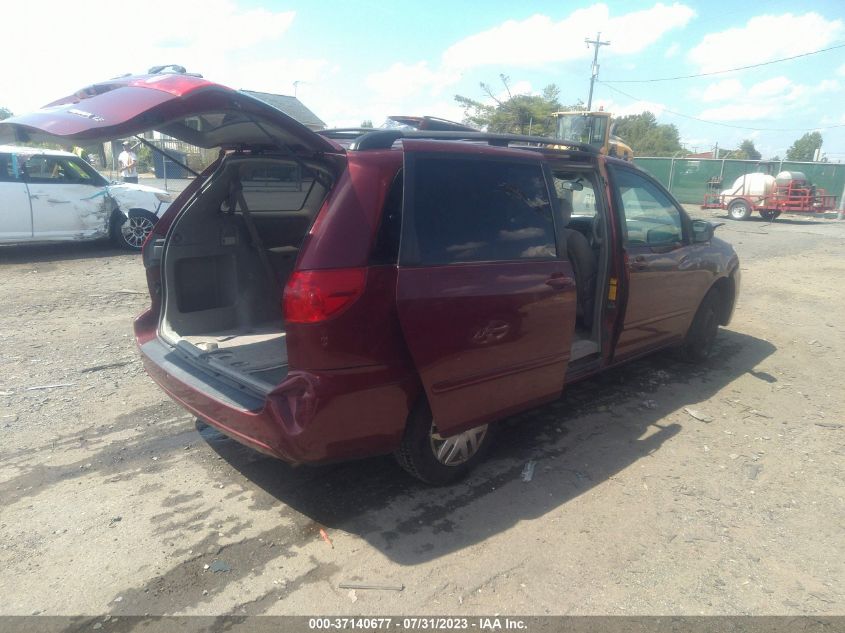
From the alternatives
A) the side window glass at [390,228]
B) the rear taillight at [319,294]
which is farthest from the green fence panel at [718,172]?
the rear taillight at [319,294]

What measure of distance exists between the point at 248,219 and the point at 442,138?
1.44m

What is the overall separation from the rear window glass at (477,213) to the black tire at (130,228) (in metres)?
9.02

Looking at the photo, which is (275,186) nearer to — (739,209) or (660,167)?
(739,209)

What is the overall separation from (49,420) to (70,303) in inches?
141

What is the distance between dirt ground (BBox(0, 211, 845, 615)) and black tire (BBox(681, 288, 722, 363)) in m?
0.47

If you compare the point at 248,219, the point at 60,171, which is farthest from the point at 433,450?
the point at 60,171

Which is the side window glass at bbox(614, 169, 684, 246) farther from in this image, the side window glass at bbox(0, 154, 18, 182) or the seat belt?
the side window glass at bbox(0, 154, 18, 182)

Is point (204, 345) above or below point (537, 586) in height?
Answer: above

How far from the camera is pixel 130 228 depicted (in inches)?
425

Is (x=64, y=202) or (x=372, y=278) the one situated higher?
(x=64, y=202)

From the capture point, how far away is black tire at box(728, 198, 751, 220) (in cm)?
2372

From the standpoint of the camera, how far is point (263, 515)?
3193 mm

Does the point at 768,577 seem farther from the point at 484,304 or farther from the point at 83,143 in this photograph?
the point at 83,143

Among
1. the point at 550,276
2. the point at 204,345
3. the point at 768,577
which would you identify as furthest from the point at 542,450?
the point at 204,345
